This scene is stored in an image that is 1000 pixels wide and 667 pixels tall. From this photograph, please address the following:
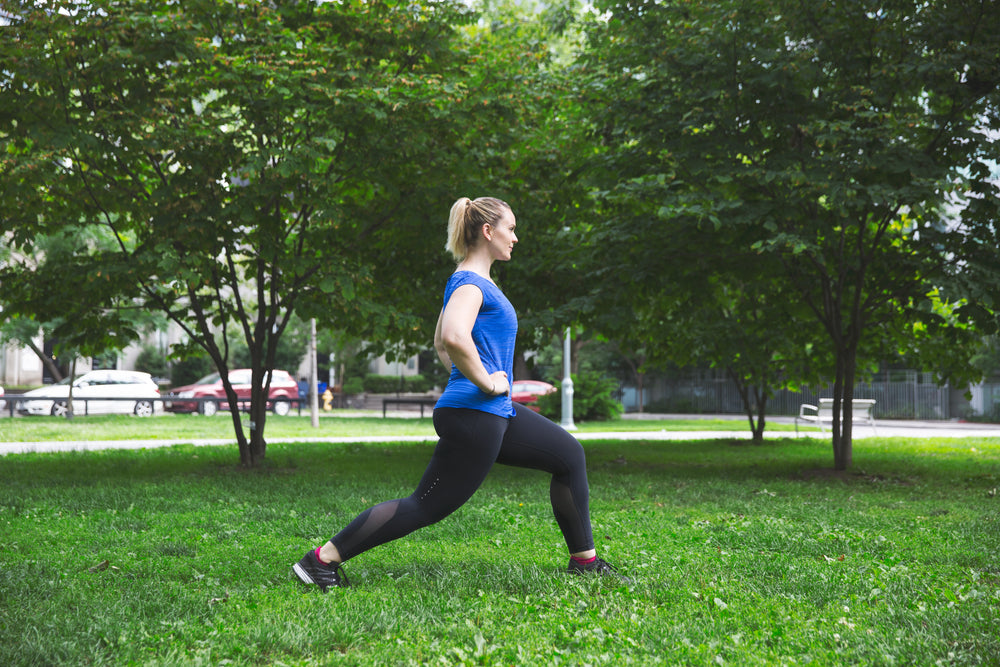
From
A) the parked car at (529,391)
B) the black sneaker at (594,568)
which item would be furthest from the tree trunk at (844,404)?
the parked car at (529,391)

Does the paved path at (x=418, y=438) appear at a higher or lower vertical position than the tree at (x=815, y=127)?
lower


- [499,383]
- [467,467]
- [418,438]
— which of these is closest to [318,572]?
[467,467]

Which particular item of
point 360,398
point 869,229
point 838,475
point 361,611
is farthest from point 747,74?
point 360,398

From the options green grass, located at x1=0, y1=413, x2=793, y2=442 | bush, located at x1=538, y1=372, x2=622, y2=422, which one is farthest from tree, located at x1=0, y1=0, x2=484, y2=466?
bush, located at x1=538, y1=372, x2=622, y2=422

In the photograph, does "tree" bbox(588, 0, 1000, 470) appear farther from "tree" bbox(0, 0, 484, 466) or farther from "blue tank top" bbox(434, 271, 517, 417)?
"blue tank top" bbox(434, 271, 517, 417)

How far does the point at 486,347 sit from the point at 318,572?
1347 millimetres

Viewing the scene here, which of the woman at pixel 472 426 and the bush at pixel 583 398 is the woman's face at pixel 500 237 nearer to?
the woman at pixel 472 426

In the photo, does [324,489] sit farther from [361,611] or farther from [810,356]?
[810,356]

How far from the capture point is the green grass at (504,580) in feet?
10.8

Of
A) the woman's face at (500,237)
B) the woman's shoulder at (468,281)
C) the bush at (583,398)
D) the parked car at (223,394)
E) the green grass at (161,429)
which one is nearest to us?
the woman's shoulder at (468,281)

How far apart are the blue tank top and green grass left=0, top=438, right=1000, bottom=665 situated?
91cm

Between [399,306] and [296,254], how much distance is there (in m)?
1.82

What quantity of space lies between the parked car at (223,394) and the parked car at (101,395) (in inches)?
34.9

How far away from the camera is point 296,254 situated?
9781 mm
